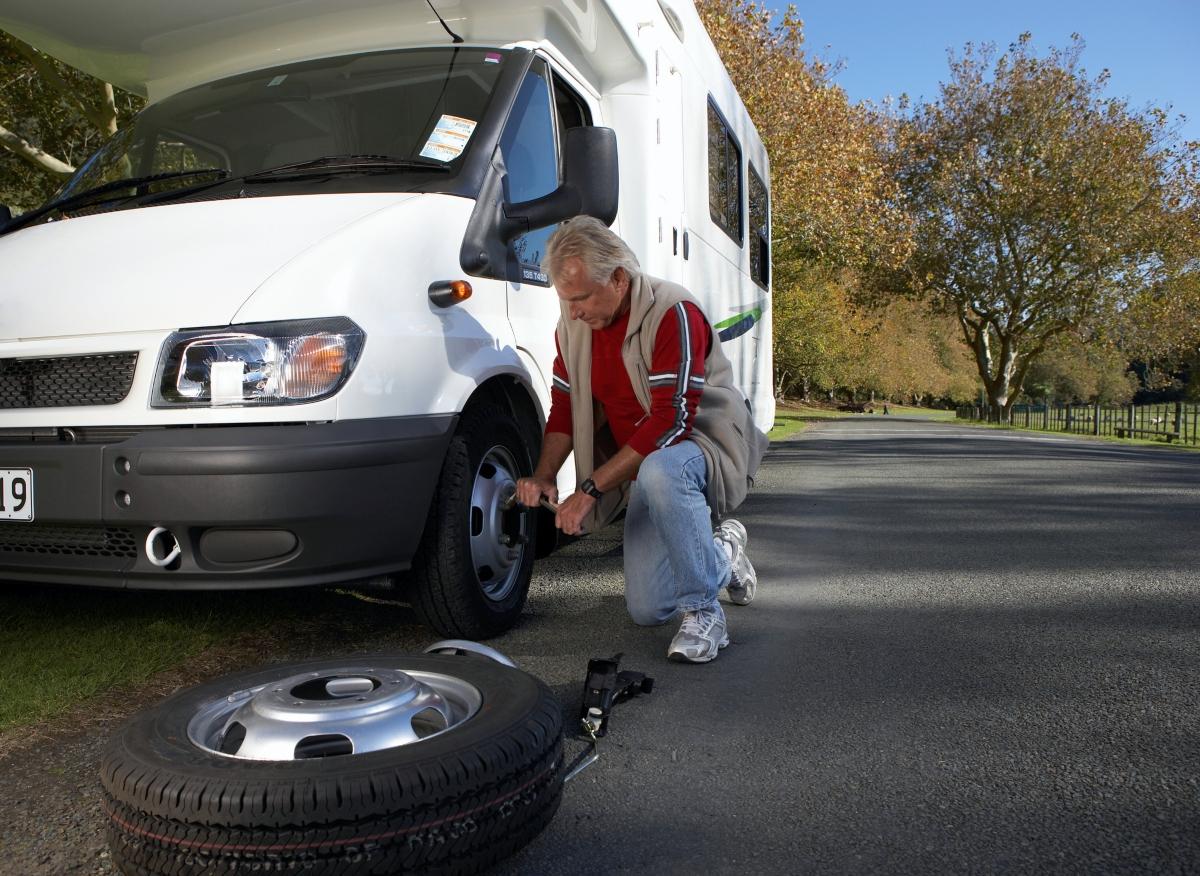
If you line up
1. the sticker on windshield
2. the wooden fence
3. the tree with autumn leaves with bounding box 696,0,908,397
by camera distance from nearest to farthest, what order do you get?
1. the sticker on windshield
2. the tree with autumn leaves with bounding box 696,0,908,397
3. the wooden fence

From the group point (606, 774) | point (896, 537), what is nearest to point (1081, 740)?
point (606, 774)

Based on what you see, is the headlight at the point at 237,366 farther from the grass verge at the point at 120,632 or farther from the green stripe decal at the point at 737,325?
the green stripe decal at the point at 737,325

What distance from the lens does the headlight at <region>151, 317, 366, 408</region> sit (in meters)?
2.64

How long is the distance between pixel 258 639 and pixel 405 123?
2.01 meters

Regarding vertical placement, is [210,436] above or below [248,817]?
above

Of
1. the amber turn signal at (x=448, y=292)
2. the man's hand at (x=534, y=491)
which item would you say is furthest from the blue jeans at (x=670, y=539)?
the amber turn signal at (x=448, y=292)

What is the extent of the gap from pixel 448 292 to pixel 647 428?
78cm

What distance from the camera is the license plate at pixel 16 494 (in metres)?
2.71

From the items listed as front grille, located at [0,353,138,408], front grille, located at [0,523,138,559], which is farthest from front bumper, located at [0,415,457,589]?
front grille, located at [0,353,138,408]

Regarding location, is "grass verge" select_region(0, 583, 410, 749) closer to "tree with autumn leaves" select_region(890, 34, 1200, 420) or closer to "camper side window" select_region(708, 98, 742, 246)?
"camper side window" select_region(708, 98, 742, 246)

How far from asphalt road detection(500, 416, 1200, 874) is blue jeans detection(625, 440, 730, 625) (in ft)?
0.72

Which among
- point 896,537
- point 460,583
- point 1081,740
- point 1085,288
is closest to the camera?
point 1081,740

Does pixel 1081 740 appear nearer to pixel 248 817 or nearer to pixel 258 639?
pixel 248 817

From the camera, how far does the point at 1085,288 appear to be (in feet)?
112
